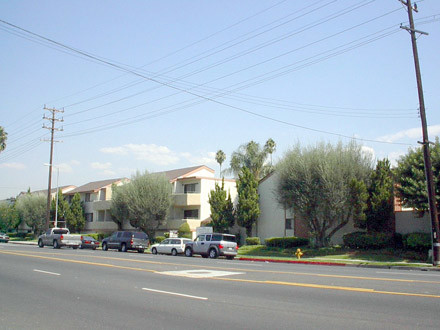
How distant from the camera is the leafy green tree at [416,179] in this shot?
89.0ft

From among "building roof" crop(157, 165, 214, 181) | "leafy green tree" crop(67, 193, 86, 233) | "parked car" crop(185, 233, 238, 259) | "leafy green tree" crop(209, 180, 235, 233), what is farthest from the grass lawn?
"leafy green tree" crop(67, 193, 86, 233)

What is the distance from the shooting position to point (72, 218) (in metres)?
65.9

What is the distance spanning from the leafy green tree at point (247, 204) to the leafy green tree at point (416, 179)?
14897mm

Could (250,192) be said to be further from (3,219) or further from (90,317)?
(3,219)

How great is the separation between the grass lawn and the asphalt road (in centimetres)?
1322

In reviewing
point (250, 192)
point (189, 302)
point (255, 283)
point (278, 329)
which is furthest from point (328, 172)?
point (278, 329)

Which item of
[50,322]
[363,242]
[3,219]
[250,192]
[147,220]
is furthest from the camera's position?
[3,219]

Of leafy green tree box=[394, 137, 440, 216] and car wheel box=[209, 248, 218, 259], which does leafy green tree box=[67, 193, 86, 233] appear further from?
leafy green tree box=[394, 137, 440, 216]

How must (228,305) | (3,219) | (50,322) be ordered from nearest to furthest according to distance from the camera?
(50,322)
(228,305)
(3,219)

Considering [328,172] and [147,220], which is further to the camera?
[147,220]

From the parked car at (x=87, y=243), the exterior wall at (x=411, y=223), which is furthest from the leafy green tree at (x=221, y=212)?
the exterior wall at (x=411, y=223)

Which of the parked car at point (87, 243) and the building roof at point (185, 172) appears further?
the building roof at point (185, 172)

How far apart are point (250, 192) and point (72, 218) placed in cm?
3462

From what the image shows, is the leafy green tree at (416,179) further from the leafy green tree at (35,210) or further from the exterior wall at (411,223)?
the leafy green tree at (35,210)
